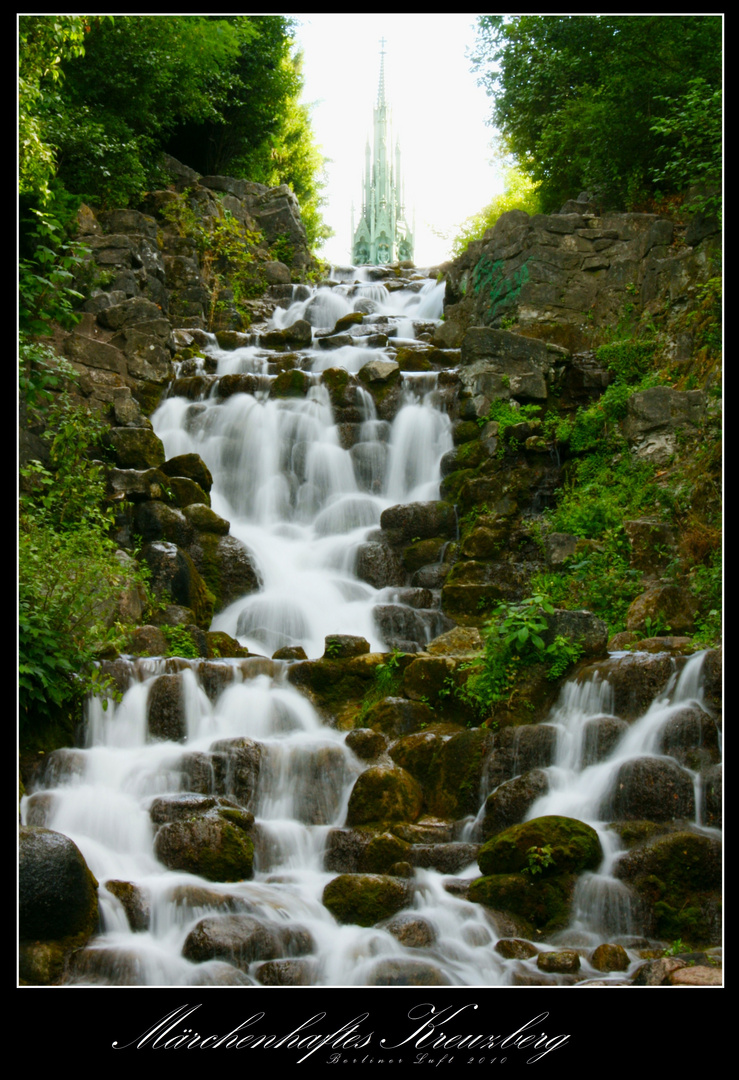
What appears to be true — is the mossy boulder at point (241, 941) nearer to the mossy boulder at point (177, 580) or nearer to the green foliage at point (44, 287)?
the mossy boulder at point (177, 580)

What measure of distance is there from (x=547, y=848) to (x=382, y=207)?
64876 millimetres

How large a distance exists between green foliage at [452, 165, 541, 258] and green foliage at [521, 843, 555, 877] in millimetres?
16620

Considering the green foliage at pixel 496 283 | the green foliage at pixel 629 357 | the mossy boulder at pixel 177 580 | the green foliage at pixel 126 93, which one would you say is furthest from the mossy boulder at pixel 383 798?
the green foliage at pixel 126 93

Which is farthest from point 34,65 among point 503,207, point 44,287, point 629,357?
point 503,207

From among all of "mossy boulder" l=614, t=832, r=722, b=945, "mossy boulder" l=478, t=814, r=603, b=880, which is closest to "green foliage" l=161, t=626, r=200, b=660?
"mossy boulder" l=478, t=814, r=603, b=880

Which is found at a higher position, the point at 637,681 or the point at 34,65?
the point at 34,65

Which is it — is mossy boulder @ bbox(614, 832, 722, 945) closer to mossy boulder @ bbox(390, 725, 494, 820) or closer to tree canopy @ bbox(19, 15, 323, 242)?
mossy boulder @ bbox(390, 725, 494, 820)

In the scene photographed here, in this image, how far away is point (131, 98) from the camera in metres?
19.2

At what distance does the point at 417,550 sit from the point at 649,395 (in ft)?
12.8

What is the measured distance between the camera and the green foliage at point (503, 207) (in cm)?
2245

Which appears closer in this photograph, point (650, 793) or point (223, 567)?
point (650, 793)

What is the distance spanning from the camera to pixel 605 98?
640 inches

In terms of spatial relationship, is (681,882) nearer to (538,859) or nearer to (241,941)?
(538,859)
